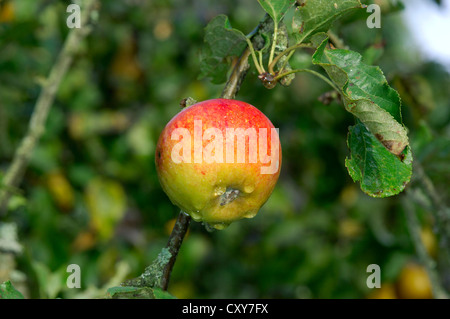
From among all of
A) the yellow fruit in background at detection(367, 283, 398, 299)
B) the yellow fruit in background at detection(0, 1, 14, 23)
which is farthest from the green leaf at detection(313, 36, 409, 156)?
the yellow fruit in background at detection(0, 1, 14, 23)

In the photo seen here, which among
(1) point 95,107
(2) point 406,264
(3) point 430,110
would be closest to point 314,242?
(2) point 406,264

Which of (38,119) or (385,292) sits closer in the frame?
(38,119)

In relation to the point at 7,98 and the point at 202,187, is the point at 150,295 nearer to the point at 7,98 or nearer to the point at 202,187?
the point at 202,187
